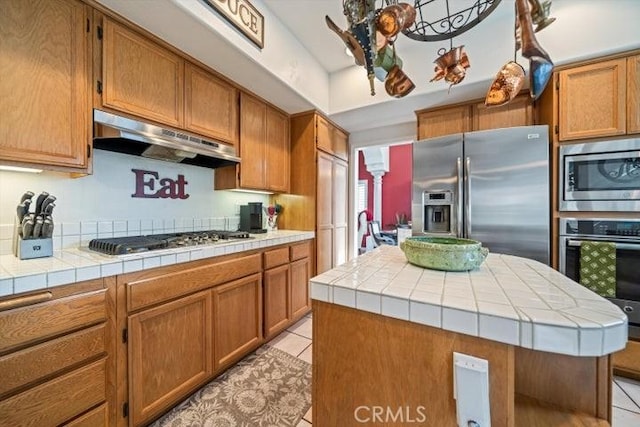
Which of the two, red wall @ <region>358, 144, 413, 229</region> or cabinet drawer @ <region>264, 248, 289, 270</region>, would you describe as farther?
red wall @ <region>358, 144, 413, 229</region>

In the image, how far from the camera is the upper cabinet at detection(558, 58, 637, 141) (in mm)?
1688

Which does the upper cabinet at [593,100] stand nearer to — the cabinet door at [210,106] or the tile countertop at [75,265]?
the cabinet door at [210,106]

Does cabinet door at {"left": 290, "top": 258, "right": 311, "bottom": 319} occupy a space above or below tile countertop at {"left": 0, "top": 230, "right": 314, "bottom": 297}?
below

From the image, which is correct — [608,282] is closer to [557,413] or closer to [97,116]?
[557,413]

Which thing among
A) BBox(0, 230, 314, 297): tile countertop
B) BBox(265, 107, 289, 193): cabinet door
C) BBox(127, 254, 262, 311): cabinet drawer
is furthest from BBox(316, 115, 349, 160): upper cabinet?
BBox(0, 230, 314, 297): tile countertop

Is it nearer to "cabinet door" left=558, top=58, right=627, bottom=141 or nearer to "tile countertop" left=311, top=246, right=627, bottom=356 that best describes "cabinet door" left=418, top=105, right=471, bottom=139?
"cabinet door" left=558, top=58, right=627, bottom=141

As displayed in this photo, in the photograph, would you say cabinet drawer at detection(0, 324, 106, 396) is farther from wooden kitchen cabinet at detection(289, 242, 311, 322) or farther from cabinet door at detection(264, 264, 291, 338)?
wooden kitchen cabinet at detection(289, 242, 311, 322)

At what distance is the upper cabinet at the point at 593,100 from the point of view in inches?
66.4

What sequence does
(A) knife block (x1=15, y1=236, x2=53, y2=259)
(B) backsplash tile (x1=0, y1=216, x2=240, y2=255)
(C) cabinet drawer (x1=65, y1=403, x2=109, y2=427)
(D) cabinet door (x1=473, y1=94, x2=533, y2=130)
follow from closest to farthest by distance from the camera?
(C) cabinet drawer (x1=65, y1=403, x2=109, y2=427), (A) knife block (x1=15, y1=236, x2=53, y2=259), (B) backsplash tile (x1=0, y1=216, x2=240, y2=255), (D) cabinet door (x1=473, y1=94, x2=533, y2=130)

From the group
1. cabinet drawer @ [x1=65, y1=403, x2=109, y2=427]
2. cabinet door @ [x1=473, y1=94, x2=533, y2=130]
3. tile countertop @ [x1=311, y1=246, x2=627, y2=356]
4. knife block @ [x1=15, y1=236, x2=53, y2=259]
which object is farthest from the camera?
cabinet door @ [x1=473, y1=94, x2=533, y2=130]

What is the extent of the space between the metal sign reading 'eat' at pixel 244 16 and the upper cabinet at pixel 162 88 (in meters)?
0.45

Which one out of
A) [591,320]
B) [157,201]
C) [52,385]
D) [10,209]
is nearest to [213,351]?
[52,385]

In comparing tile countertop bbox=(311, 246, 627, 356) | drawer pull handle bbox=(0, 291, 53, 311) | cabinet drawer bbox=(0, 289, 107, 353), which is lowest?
cabinet drawer bbox=(0, 289, 107, 353)

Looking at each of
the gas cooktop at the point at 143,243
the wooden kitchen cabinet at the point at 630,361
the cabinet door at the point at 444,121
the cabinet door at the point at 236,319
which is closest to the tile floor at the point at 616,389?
the wooden kitchen cabinet at the point at 630,361
